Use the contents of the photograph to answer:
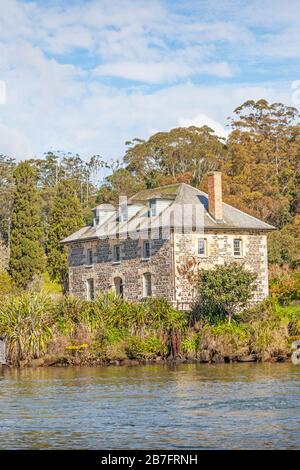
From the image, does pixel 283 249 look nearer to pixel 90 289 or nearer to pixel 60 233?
pixel 60 233

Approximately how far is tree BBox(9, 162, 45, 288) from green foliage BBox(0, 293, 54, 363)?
21.2 m

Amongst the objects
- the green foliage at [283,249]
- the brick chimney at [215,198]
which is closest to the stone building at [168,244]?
the brick chimney at [215,198]

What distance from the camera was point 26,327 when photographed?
51406 mm

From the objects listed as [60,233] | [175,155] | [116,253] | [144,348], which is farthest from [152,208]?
[175,155]

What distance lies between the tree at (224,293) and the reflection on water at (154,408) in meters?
7.33

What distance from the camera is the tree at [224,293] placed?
5288 cm

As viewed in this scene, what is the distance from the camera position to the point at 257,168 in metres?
93.5

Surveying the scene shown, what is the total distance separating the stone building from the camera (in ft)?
192

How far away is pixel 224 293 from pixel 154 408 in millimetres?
21797

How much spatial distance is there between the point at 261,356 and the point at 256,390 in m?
13.2

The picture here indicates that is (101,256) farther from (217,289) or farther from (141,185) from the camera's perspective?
(141,185)

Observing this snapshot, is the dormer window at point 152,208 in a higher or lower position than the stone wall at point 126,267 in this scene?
higher

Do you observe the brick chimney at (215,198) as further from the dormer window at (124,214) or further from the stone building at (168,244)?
the dormer window at (124,214)

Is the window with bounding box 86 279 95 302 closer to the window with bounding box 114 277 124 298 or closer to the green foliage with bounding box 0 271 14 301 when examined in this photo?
→ the window with bounding box 114 277 124 298
